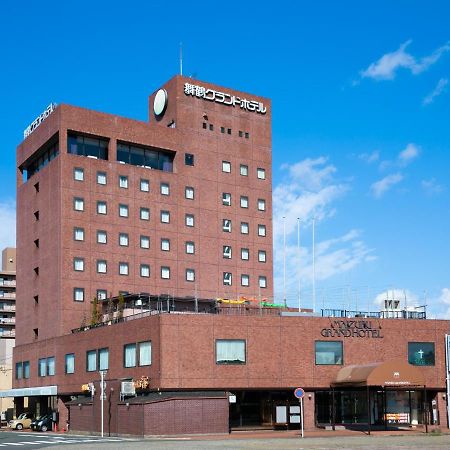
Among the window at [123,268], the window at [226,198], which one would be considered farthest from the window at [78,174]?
the window at [226,198]

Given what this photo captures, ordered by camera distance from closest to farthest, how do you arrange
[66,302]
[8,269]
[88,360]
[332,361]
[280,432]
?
1. [280,432]
2. [332,361]
3. [88,360]
4. [66,302]
5. [8,269]

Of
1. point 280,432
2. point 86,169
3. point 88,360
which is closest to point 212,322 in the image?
point 280,432

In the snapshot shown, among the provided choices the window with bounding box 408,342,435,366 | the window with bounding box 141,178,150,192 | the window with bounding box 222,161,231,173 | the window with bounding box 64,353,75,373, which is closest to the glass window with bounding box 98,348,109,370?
the window with bounding box 64,353,75,373

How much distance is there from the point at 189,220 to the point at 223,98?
16098mm

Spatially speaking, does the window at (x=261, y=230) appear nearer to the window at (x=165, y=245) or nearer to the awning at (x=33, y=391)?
the window at (x=165, y=245)

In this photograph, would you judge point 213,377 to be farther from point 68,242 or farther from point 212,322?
point 68,242

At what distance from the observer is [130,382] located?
2655 inches

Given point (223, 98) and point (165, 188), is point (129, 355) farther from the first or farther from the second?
point (223, 98)

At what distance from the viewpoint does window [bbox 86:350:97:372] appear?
3095 inches

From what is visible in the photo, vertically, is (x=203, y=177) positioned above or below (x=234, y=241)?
above

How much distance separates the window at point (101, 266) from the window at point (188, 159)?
16.2 meters

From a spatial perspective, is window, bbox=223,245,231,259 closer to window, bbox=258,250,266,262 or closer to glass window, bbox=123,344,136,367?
window, bbox=258,250,266,262

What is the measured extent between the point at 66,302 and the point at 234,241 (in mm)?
22401

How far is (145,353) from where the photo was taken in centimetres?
6912
